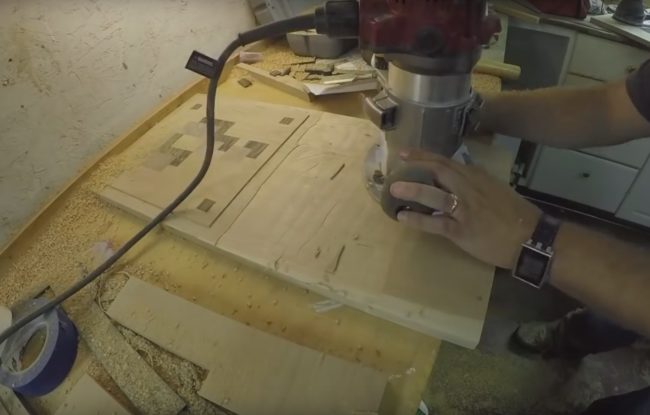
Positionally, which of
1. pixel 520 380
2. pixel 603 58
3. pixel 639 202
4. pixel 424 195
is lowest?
pixel 520 380

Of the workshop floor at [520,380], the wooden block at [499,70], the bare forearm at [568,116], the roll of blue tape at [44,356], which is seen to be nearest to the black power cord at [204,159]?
the roll of blue tape at [44,356]

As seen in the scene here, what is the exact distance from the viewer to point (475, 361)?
1.14m

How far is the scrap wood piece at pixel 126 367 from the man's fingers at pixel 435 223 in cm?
30

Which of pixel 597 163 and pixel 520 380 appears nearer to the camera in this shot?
pixel 520 380

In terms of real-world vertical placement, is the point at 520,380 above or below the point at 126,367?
below

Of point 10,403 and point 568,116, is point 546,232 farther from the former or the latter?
point 10,403

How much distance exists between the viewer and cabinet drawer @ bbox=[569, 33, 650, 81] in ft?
3.73

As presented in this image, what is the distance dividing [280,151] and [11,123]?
1.26 feet

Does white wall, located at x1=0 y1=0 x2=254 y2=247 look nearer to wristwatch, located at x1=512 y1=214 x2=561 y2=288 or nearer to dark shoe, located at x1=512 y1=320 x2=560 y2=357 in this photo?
wristwatch, located at x1=512 y1=214 x2=561 y2=288

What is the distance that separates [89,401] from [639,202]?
64.8 inches

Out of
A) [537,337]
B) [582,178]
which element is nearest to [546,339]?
[537,337]

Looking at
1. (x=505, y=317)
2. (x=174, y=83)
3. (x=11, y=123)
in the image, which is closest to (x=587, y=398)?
(x=505, y=317)

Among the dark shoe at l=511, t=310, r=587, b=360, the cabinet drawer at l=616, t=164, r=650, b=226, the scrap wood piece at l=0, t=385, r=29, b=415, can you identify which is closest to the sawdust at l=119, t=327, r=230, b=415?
the scrap wood piece at l=0, t=385, r=29, b=415

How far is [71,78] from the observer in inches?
25.1
